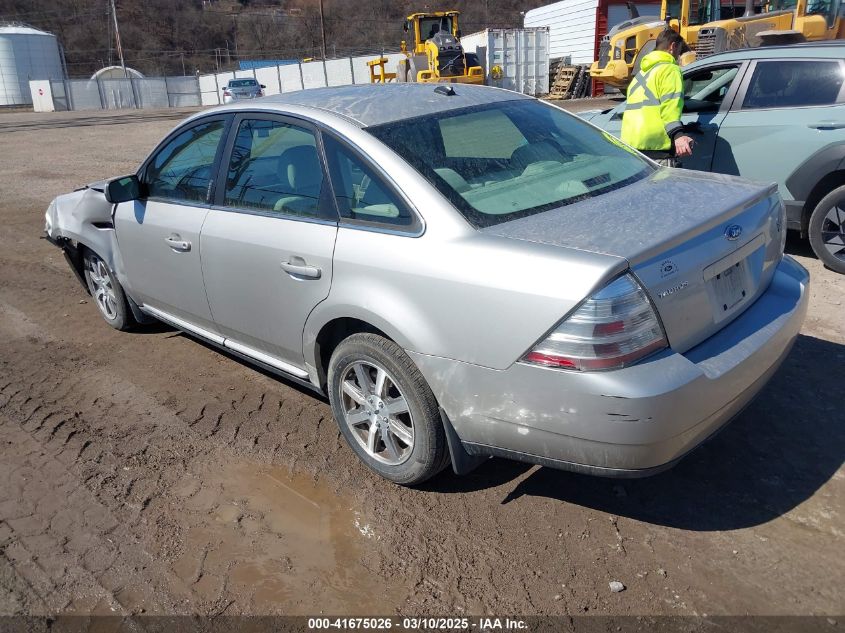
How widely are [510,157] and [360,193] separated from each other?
782mm

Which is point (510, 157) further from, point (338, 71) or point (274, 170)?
point (338, 71)

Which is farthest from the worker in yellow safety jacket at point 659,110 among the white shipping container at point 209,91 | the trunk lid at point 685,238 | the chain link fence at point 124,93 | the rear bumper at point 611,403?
the chain link fence at point 124,93

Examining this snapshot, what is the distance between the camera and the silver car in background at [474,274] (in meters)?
2.55

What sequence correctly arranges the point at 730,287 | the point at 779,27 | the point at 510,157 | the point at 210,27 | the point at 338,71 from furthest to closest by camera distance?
the point at 210,27, the point at 338,71, the point at 779,27, the point at 510,157, the point at 730,287

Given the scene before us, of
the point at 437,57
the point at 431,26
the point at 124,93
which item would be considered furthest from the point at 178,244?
the point at 124,93

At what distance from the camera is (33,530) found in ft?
10.5

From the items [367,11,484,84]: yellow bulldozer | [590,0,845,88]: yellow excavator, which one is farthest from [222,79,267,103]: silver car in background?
[590,0,845,88]: yellow excavator

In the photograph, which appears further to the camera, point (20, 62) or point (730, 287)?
point (20, 62)

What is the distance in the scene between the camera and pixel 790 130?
5.83 meters

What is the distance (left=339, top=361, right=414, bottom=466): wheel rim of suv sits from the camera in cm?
320

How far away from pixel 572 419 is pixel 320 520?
1.29 m

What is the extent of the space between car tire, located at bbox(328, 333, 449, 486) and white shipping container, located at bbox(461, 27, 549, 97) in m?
27.8

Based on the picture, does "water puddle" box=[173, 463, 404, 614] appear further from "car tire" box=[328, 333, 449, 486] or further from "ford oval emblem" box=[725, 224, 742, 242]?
"ford oval emblem" box=[725, 224, 742, 242]

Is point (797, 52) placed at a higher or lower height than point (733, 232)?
higher
